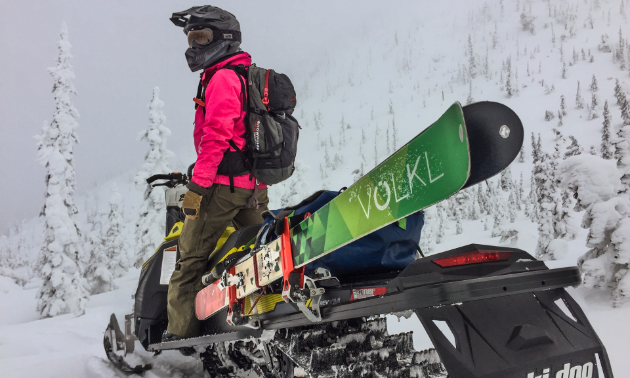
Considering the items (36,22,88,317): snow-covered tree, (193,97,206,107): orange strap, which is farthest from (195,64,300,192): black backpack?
(36,22,88,317): snow-covered tree

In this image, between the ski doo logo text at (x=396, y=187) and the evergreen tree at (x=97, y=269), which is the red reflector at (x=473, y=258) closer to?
the ski doo logo text at (x=396, y=187)

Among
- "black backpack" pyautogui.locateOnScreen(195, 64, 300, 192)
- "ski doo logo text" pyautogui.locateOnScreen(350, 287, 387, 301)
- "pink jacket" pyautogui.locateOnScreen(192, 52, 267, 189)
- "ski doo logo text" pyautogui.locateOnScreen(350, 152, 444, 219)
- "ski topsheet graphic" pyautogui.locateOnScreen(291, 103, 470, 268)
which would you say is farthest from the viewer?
"black backpack" pyautogui.locateOnScreen(195, 64, 300, 192)

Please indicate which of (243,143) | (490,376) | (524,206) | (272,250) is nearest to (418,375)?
(490,376)

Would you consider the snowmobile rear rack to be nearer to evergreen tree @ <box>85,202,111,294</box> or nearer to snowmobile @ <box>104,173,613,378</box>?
snowmobile @ <box>104,173,613,378</box>

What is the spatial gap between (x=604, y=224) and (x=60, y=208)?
1689 centimetres

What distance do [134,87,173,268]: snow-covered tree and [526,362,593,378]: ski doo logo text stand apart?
49.8 feet

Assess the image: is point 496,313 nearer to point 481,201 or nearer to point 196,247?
point 196,247

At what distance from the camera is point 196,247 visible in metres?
3.25

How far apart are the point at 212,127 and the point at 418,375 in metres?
1.94

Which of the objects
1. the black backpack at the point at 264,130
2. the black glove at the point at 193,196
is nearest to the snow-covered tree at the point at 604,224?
the black backpack at the point at 264,130

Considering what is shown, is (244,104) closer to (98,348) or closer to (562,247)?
(98,348)

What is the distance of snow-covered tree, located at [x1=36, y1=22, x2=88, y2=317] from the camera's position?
15594 mm

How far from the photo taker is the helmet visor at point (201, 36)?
3208 millimetres

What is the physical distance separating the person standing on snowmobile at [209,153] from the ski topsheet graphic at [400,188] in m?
1.18
